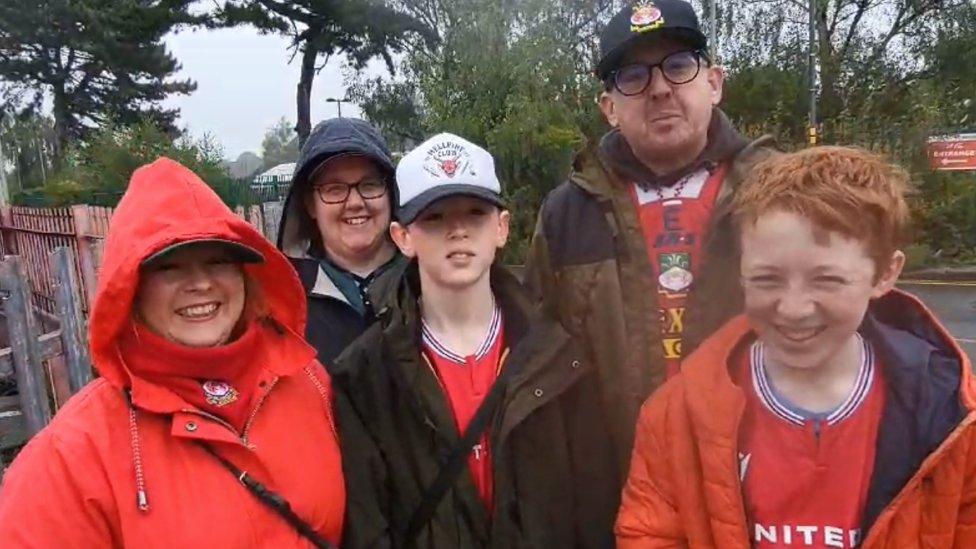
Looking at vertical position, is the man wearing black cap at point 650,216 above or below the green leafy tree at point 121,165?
below

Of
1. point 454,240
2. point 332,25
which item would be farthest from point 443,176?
point 332,25

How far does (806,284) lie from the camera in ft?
5.07

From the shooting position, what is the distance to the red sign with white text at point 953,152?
14.5 metres

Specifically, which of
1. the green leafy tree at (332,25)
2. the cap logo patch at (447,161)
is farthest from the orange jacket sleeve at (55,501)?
the green leafy tree at (332,25)

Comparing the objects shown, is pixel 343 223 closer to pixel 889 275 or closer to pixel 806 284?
pixel 806 284

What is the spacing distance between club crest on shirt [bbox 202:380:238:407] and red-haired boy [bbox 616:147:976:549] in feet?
3.29

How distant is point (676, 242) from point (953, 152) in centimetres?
1508

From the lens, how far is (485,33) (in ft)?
59.8

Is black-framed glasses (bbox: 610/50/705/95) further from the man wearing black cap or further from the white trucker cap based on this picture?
the white trucker cap

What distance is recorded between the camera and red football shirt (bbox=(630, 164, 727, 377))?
2.30m

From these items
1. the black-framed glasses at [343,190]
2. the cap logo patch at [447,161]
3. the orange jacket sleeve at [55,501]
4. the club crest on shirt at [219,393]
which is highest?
the cap logo patch at [447,161]

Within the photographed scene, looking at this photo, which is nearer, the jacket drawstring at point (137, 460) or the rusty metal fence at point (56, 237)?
the jacket drawstring at point (137, 460)

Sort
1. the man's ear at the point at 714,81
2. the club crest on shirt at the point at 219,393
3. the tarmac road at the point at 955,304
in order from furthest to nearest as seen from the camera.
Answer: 1. the tarmac road at the point at 955,304
2. the man's ear at the point at 714,81
3. the club crest on shirt at the point at 219,393

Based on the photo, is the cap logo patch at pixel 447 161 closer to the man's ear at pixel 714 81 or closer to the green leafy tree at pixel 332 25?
the man's ear at pixel 714 81
